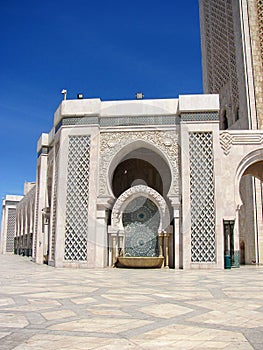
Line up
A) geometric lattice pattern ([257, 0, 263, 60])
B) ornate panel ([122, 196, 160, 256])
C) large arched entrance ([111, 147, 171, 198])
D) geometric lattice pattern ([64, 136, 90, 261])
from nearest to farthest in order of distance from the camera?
geometric lattice pattern ([64, 136, 90, 261]) < ornate panel ([122, 196, 160, 256]) < large arched entrance ([111, 147, 171, 198]) < geometric lattice pattern ([257, 0, 263, 60])

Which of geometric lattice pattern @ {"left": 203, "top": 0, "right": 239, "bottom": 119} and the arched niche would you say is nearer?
the arched niche

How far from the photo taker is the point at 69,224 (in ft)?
27.4

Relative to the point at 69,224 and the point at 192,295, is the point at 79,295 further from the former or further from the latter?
the point at 69,224

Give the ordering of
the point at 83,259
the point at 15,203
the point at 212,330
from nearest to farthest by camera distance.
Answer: the point at 212,330
the point at 83,259
the point at 15,203

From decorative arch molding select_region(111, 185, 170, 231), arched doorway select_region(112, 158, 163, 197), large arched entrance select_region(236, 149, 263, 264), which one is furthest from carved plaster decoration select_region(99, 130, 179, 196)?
large arched entrance select_region(236, 149, 263, 264)

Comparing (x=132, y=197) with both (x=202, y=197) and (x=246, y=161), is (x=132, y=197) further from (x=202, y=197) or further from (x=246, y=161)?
(x=246, y=161)

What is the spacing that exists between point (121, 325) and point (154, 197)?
6306 millimetres

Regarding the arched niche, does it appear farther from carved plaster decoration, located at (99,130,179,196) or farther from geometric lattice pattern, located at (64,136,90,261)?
geometric lattice pattern, located at (64,136,90,261)

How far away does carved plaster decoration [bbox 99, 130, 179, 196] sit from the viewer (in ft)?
27.6

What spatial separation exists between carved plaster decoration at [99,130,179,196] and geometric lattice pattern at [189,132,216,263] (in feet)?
1.35

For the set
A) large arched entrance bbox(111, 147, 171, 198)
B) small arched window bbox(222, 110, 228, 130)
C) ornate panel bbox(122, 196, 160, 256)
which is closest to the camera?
ornate panel bbox(122, 196, 160, 256)

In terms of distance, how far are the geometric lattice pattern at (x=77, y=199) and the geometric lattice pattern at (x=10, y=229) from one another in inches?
653

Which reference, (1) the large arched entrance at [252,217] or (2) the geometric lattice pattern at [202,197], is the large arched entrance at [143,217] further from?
(1) the large arched entrance at [252,217]

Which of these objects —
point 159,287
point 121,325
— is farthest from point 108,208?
point 121,325
